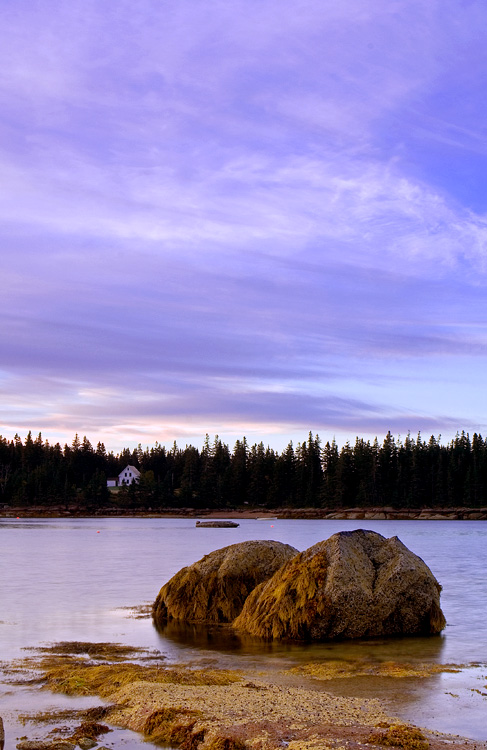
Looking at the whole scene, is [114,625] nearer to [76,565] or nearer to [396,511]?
[76,565]

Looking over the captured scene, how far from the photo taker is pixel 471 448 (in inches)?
6048

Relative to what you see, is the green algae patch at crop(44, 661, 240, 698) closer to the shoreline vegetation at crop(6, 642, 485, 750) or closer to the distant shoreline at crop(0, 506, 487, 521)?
the shoreline vegetation at crop(6, 642, 485, 750)

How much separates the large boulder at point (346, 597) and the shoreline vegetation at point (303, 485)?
121 metres

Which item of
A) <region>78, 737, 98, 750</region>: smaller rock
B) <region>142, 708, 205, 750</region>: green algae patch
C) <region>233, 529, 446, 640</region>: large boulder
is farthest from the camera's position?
<region>233, 529, 446, 640</region>: large boulder

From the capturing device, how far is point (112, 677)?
1172 cm

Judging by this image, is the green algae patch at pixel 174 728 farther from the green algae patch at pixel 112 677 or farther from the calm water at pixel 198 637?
the green algae patch at pixel 112 677

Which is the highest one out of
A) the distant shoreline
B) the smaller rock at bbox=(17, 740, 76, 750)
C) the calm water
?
the smaller rock at bbox=(17, 740, 76, 750)

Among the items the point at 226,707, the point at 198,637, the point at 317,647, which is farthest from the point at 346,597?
the point at 226,707

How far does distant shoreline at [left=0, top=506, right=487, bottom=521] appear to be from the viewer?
135325 millimetres

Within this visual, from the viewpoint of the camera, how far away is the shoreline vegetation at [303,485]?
462 ft

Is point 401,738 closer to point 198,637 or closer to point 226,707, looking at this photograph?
point 226,707

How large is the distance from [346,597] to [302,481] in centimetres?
13899

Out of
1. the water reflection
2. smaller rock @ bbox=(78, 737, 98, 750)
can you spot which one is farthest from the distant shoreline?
smaller rock @ bbox=(78, 737, 98, 750)

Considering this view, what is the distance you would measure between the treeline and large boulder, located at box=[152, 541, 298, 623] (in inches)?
4898
